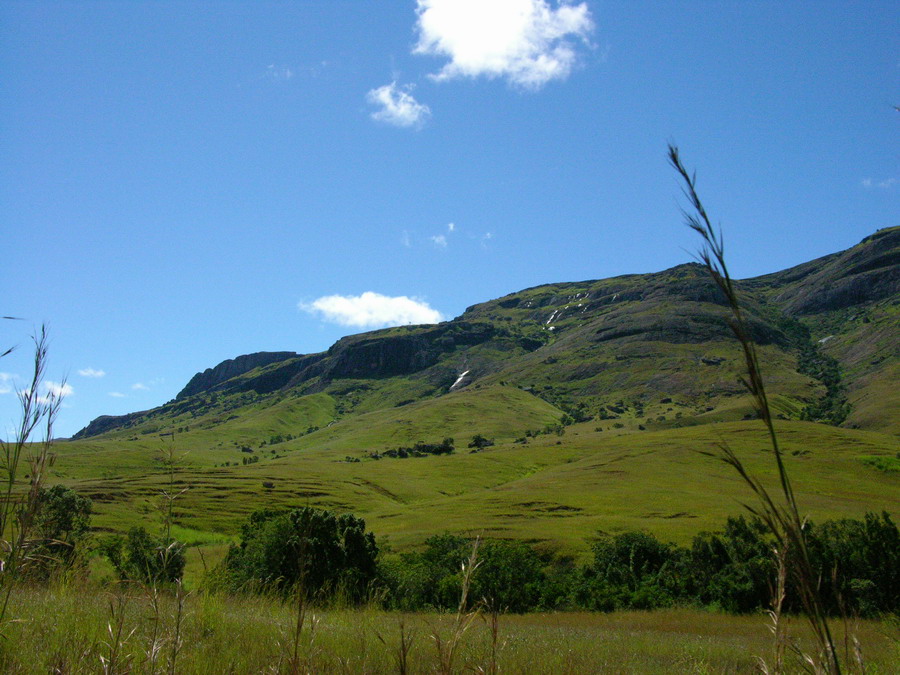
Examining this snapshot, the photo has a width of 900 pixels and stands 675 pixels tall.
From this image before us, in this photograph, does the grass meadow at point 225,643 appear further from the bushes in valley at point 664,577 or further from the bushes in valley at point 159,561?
the bushes in valley at point 664,577

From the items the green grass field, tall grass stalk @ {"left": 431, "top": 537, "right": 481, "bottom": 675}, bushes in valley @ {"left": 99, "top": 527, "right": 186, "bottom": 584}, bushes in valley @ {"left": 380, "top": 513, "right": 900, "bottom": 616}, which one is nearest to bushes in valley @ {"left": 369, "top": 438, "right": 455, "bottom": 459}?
the green grass field

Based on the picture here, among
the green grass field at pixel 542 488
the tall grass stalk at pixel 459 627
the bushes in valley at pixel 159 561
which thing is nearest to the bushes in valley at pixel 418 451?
the green grass field at pixel 542 488

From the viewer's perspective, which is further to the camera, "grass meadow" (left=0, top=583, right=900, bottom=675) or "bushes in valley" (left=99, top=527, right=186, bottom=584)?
"grass meadow" (left=0, top=583, right=900, bottom=675)

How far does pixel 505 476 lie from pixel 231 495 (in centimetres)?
5896

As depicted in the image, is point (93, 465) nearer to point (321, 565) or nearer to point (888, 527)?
point (321, 565)

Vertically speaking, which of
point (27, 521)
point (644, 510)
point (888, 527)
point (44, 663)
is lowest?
point (644, 510)

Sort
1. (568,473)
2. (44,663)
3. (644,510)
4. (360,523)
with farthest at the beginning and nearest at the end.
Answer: (568,473) → (644,510) → (360,523) → (44,663)

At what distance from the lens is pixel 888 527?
2923 centimetres

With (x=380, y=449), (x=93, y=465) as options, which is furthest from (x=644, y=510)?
(x=93, y=465)

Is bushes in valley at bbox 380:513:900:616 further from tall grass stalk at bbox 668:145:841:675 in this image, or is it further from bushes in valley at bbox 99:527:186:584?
tall grass stalk at bbox 668:145:841:675

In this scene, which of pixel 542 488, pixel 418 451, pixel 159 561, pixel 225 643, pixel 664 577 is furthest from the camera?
pixel 418 451

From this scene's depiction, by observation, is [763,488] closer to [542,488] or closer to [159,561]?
[159,561]

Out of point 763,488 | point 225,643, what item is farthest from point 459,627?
point 225,643

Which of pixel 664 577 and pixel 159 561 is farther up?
pixel 159 561
